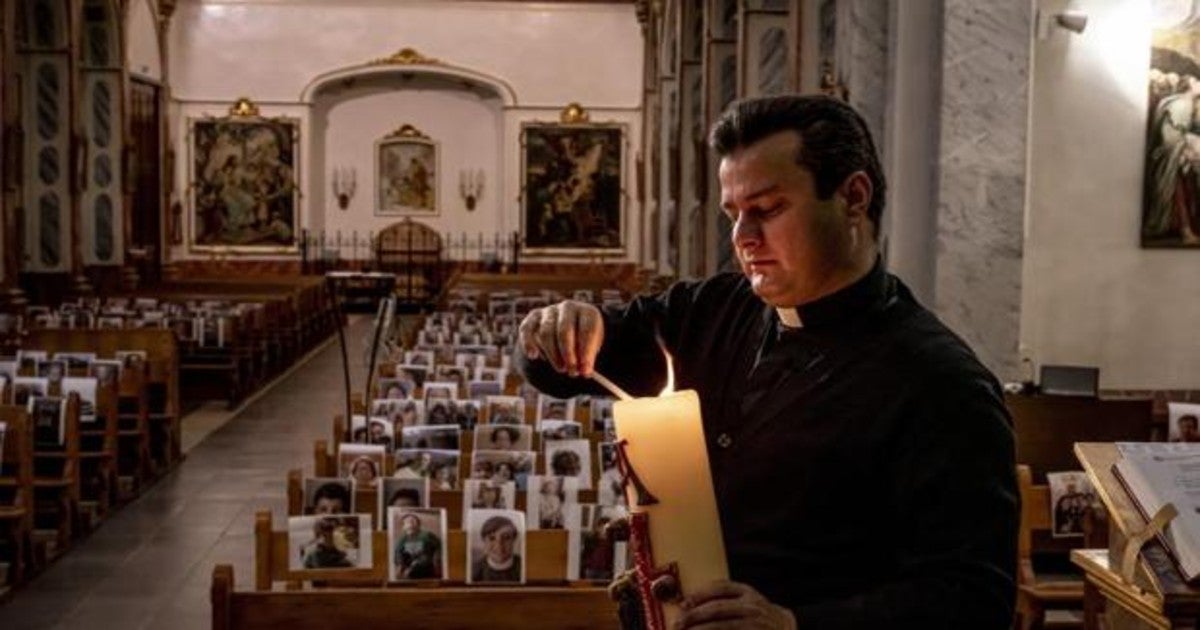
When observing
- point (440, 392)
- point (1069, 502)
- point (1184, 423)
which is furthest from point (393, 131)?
point (1069, 502)

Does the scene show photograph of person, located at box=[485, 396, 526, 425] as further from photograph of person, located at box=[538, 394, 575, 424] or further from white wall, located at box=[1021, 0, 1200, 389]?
white wall, located at box=[1021, 0, 1200, 389]

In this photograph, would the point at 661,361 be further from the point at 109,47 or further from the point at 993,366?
the point at 109,47

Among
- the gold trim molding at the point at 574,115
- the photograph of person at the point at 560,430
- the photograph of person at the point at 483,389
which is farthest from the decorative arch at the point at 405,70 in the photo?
the photograph of person at the point at 560,430

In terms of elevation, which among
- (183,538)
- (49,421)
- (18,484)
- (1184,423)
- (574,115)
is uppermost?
(574,115)

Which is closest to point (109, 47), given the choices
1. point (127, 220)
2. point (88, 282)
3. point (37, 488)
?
point (127, 220)

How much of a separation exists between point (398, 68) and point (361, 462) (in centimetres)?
2371

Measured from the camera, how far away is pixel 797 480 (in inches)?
74.1

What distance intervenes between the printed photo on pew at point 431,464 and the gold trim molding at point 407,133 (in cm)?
2438

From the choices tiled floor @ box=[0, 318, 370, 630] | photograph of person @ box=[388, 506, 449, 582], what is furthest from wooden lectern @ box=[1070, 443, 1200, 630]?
tiled floor @ box=[0, 318, 370, 630]

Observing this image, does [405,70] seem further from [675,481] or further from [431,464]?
[675,481]

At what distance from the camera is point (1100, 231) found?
882 cm

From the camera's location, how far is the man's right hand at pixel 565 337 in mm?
2051

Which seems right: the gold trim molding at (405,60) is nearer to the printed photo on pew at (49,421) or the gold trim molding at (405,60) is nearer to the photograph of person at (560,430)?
the printed photo on pew at (49,421)

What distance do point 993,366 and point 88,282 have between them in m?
16.7
